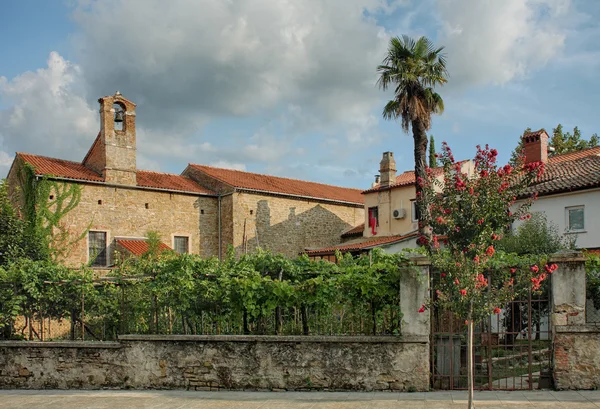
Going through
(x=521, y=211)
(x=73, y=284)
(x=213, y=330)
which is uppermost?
(x=521, y=211)

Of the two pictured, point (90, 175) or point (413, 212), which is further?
point (413, 212)

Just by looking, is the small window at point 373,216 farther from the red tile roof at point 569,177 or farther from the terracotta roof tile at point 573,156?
the red tile roof at point 569,177

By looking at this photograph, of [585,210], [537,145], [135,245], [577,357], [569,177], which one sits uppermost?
[537,145]

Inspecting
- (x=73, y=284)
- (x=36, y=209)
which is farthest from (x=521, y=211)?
(x=36, y=209)

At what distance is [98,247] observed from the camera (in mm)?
29062

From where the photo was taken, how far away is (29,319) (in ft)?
41.3

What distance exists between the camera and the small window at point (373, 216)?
3488 centimetres

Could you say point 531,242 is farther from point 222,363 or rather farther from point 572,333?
point 222,363

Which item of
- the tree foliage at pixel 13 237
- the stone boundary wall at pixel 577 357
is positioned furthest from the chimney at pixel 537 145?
the tree foliage at pixel 13 237

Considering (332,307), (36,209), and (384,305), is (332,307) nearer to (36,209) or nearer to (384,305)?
(384,305)

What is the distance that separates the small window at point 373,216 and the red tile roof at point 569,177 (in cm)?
997

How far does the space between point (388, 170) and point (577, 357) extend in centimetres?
2512

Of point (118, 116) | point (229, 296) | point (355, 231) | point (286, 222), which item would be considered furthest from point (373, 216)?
point (229, 296)

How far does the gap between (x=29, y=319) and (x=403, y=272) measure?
25.8 ft
